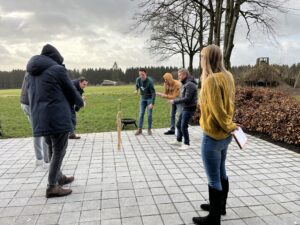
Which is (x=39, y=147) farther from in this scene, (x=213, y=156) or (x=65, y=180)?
(x=213, y=156)

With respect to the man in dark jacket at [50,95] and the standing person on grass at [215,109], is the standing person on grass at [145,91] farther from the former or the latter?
the standing person on grass at [215,109]

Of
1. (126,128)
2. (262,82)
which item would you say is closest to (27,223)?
(126,128)

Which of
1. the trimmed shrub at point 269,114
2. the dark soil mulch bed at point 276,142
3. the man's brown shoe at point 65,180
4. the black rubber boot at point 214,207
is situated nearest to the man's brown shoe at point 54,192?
the man's brown shoe at point 65,180

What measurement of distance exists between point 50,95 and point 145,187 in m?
1.99

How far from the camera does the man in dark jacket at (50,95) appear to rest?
353 centimetres

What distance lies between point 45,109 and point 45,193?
54.8 inches

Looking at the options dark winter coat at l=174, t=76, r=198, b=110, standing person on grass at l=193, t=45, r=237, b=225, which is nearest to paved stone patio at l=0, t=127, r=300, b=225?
standing person on grass at l=193, t=45, r=237, b=225

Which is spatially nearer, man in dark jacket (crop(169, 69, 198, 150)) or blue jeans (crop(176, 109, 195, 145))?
man in dark jacket (crop(169, 69, 198, 150))

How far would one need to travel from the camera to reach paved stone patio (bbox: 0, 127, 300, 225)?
136 inches

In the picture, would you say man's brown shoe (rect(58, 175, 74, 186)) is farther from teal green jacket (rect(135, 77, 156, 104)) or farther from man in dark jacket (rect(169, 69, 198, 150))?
teal green jacket (rect(135, 77, 156, 104))

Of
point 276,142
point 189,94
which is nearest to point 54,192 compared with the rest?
point 189,94

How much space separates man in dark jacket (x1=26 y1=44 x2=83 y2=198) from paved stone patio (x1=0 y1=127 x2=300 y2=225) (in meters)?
0.93

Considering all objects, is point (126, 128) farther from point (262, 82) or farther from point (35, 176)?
point (262, 82)

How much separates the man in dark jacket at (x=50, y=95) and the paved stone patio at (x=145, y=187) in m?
0.93
